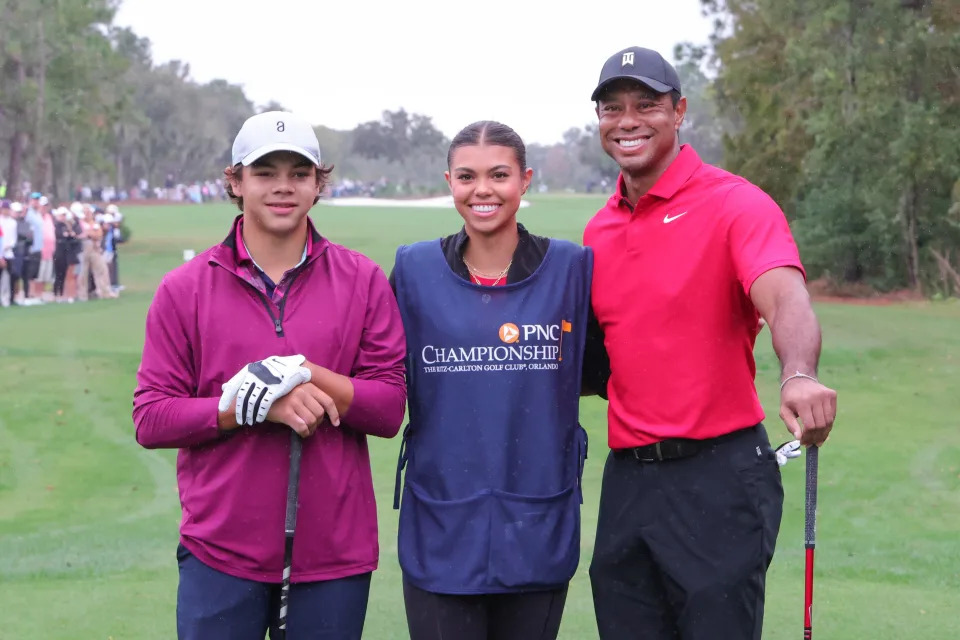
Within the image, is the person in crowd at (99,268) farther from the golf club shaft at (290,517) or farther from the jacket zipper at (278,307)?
the golf club shaft at (290,517)

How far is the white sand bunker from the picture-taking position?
281 feet

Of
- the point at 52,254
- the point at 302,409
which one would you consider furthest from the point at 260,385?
the point at 52,254

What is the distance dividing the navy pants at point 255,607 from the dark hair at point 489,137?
4.34 ft

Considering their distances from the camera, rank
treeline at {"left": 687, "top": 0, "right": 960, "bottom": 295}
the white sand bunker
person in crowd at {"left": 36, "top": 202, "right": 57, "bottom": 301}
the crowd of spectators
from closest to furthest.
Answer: treeline at {"left": 687, "top": 0, "right": 960, "bottom": 295}, the crowd of spectators, person in crowd at {"left": 36, "top": 202, "right": 57, "bottom": 301}, the white sand bunker

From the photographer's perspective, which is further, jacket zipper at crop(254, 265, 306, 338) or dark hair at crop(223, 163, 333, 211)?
dark hair at crop(223, 163, 333, 211)

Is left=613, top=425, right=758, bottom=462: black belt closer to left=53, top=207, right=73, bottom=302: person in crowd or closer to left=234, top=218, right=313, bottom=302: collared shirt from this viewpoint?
left=234, top=218, right=313, bottom=302: collared shirt

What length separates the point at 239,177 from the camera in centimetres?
372

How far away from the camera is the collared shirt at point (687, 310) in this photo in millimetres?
3783

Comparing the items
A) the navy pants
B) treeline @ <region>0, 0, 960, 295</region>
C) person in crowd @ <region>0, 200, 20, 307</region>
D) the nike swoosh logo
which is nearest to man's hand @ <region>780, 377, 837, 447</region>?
the nike swoosh logo

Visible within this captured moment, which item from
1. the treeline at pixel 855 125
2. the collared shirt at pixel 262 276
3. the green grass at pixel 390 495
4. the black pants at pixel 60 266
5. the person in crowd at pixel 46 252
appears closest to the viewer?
the collared shirt at pixel 262 276

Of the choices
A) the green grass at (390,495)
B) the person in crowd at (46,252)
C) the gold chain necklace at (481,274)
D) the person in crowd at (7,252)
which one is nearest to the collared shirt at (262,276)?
the gold chain necklace at (481,274)

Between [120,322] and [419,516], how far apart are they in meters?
18.7

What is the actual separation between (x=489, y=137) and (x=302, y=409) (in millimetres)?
1109

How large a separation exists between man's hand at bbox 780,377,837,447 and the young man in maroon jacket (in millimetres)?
1041
